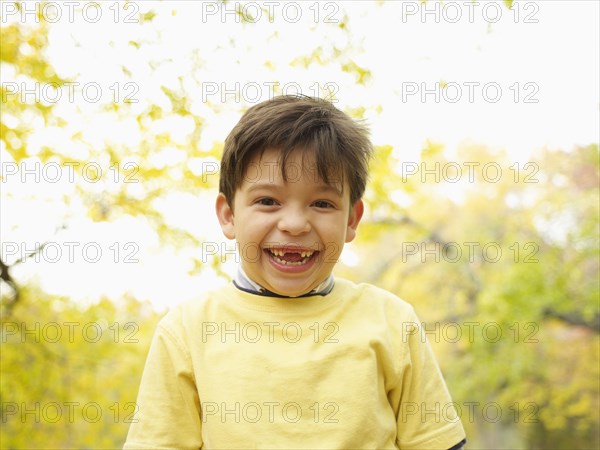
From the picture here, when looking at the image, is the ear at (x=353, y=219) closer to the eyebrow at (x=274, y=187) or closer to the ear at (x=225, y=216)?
the eyebrow at (x=274, y=187)

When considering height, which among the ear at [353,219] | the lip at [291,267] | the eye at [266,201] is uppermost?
the eye at [266,201]

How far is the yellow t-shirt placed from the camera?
1.69 meters

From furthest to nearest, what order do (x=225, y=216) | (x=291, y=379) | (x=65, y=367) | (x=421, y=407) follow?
1. (x=65, y=367)
2. (x=225, y=216)
3. (x=421, y=407)
4. (x=291, y=379)

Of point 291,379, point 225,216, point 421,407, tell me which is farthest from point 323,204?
point 421,407

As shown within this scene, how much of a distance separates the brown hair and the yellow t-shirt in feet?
1.13

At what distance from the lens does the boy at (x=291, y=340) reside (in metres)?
1.70

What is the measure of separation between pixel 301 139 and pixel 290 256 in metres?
0.32

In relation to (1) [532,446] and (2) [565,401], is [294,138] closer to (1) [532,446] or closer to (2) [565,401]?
(2) [565,401]

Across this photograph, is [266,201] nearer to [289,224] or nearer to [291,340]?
[289,224]

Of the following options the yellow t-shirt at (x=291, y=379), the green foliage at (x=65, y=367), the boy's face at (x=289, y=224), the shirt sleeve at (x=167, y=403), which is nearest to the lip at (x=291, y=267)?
the boy's face at (x=289, y=224)

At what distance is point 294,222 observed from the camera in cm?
173

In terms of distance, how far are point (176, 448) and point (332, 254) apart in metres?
0.66

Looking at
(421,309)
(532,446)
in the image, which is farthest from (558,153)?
(532,446)

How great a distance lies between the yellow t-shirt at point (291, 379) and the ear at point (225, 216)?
6.7 inches
